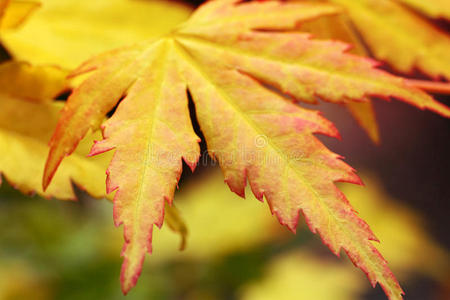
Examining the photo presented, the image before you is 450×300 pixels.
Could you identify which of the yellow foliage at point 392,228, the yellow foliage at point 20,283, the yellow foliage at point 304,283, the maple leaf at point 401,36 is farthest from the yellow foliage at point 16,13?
the yellow foliage at point 392,228

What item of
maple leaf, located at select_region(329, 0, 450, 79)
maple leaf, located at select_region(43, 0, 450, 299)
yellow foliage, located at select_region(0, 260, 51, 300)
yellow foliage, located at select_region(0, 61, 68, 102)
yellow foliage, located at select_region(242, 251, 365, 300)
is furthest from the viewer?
yellow foliage, located at select_region(242, 251, 365, 300)

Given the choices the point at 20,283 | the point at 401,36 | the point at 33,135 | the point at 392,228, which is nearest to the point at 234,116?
the point at 33,135

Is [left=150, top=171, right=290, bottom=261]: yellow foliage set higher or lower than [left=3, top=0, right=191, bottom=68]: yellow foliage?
lower

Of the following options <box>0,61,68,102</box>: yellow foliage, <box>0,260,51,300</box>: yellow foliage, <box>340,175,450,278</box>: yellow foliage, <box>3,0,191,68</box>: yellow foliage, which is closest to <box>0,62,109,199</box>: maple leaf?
<box>0,61,68,102</box>: yellow foliage

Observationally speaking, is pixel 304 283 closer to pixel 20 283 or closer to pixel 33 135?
pixel 20 283

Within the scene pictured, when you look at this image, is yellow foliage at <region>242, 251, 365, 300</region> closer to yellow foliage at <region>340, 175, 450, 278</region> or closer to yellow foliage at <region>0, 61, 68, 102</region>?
yellow foliage at <region>340, 175, 450, 278</region>
